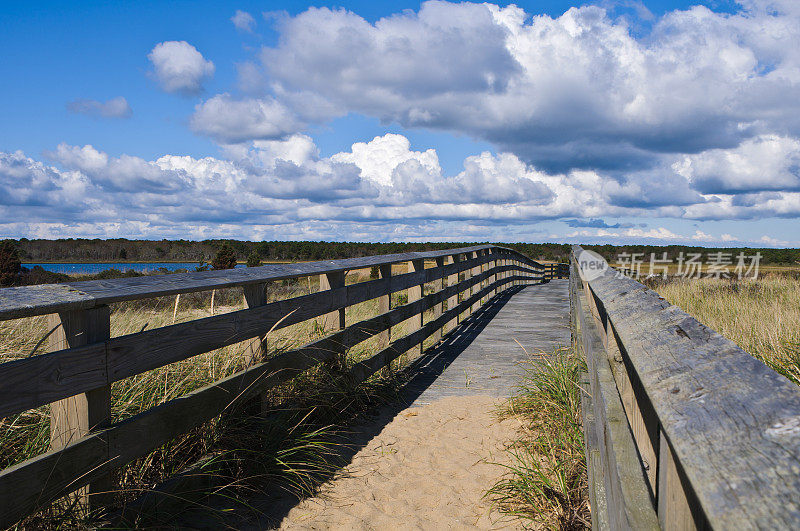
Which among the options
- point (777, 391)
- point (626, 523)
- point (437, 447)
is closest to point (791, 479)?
point (777, 391)

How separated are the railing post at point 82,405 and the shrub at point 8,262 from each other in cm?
2042

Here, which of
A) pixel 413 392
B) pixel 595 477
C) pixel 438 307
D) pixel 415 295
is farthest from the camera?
pixel 438 307

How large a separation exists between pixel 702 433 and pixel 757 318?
27.7ft

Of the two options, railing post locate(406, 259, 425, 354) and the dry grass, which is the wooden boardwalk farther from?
the dry grass

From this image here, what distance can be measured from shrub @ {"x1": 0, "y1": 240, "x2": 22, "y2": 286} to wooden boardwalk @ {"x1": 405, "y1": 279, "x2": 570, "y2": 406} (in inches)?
681

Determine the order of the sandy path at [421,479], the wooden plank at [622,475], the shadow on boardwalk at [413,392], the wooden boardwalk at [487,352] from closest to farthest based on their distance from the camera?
the wooden plank at [622,475]
the shadow on boardwalk at [413,392]
the sandy path at [421,479]
the wooden boardwalk at [487,352]

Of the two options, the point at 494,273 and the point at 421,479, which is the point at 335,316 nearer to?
the point at 421,479

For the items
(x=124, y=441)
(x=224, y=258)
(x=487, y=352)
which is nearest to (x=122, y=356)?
(x=124, y=441)

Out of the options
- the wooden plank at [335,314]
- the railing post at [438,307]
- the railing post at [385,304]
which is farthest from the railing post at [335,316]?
the railing post at [438,307]

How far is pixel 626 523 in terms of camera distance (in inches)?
52.1

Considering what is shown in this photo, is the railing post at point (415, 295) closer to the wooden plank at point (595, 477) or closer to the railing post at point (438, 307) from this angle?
the railing post at point (438, 307)

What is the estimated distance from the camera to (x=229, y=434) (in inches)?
142

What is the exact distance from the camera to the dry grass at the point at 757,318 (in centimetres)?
554

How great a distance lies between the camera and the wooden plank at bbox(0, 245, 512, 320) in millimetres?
2262
